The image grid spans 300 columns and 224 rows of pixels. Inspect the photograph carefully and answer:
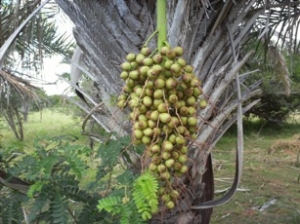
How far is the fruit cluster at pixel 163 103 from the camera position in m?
1.28

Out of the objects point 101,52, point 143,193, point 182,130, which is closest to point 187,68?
point 182,130

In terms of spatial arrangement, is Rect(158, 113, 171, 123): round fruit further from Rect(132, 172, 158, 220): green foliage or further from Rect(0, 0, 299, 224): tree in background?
Rect(0, 0, 299, 224): tree in background

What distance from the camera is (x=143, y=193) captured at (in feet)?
4.56

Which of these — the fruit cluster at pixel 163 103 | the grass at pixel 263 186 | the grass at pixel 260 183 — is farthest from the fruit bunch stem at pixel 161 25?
the grass at pixel 263 186

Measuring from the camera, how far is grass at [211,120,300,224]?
14.1ft

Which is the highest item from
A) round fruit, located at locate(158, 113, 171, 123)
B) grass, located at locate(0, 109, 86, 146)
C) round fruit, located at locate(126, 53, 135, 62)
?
round fruit, located at locate(126, 53, 135, 62)

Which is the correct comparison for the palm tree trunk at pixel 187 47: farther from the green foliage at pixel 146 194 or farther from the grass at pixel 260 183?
the green foliage at pixel 146 194

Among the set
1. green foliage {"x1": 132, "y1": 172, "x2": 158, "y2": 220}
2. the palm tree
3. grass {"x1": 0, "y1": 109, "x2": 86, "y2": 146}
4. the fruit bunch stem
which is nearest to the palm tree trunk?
the palm tree

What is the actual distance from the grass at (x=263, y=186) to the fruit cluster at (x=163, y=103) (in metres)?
0.98

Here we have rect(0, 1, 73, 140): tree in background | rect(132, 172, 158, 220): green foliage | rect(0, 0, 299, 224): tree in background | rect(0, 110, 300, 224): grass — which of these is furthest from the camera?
rect(0, 110, 300, 224): grass

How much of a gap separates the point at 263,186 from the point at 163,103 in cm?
457

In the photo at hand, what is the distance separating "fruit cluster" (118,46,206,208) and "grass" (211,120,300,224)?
0.98 m

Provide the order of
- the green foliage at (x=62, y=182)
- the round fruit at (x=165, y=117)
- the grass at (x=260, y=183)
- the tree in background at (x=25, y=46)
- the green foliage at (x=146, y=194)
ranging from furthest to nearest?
the grass at (x=260, y=183), the tree in background at (x=25, y=46), the green foliage at (x=62, y=182), the green foliage at (x=146, y=194), the round fruit at (x=165, y=117)

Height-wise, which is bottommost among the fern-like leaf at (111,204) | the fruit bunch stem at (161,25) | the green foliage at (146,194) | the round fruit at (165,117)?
the fern-like leaf at (111,204)
